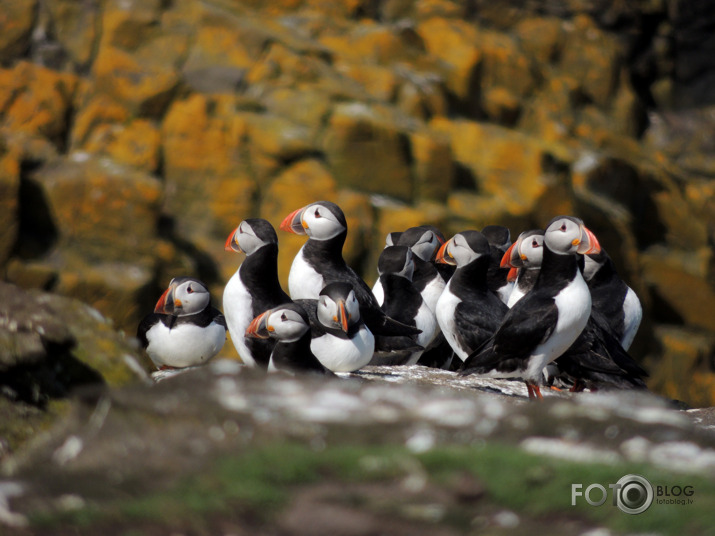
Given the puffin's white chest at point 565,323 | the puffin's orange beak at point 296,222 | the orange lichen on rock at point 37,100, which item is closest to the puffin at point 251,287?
the puffin's orange beak at point 296,222

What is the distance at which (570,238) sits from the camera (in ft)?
19.8

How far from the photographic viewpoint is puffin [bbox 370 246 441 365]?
24.8 ft

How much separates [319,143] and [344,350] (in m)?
9.26

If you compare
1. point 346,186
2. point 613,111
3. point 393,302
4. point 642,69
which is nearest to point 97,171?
point 346,186

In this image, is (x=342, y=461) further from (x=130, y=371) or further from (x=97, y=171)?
(x=97, y=171)

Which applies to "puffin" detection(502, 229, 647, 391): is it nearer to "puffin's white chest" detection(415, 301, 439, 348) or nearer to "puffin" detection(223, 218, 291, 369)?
"puffin's white chest" detection(415, 301, 439, 348)

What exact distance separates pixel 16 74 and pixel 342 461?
1347cm

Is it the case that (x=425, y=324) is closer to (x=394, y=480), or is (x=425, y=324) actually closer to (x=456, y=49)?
(x=394, y=480)

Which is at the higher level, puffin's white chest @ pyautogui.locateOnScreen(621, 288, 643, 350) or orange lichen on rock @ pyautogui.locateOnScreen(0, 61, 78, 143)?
orange lichen on rock @ pyautogui.locateOnScreen(0, 61, 78, 143)

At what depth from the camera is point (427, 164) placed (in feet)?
50.9

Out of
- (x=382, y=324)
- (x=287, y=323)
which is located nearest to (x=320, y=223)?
(x=382, y=324)

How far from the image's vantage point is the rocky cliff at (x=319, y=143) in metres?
13.6

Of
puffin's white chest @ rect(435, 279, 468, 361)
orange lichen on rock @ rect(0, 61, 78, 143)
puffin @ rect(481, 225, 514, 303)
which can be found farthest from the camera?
orange lichen on rock @ rect(0, 61, 78, 143)

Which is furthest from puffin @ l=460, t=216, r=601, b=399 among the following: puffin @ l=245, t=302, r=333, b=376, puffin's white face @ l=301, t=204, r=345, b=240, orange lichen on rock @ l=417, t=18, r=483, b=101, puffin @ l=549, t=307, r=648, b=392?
orange lichen on rock @ l=417, t=18, r=483, b=101
